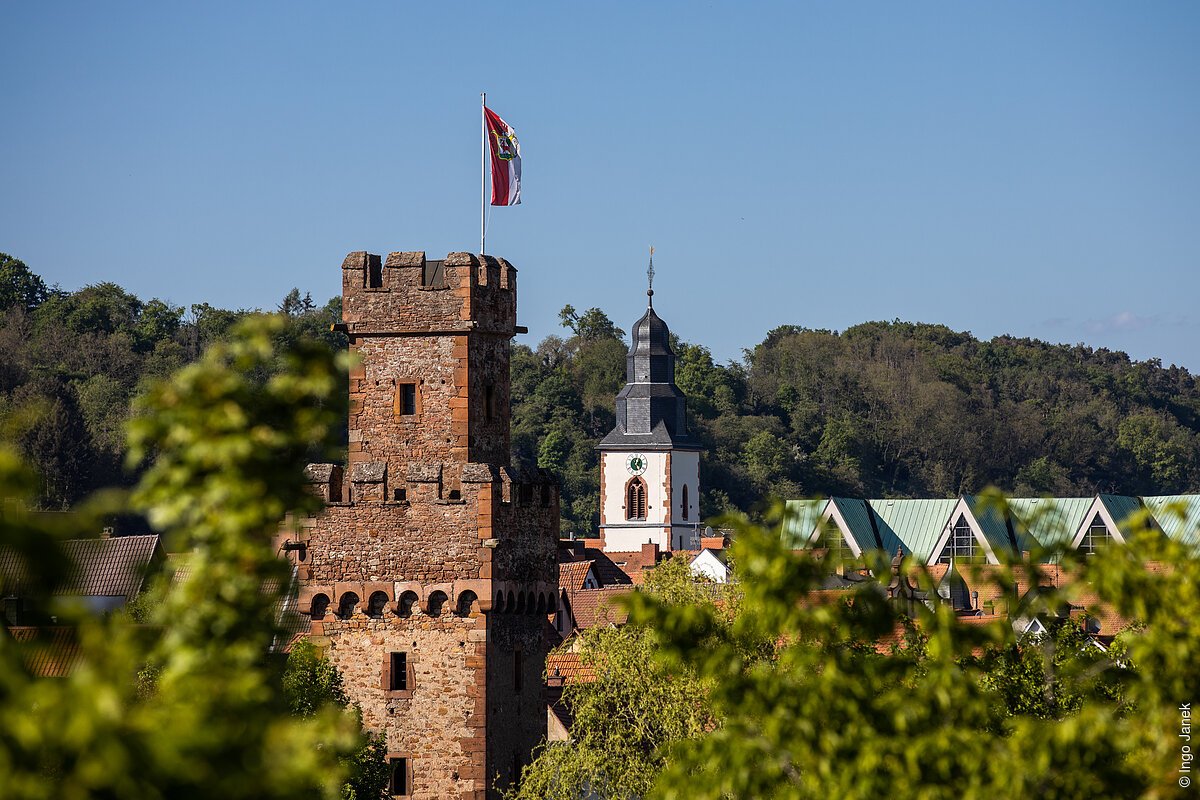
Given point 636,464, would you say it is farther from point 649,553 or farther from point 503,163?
point 503,163

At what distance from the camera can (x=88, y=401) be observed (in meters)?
118

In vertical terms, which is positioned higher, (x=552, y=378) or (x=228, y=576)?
(x=552, y=378)

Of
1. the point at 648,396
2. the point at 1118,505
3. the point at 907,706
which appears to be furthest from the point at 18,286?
the point at 907,706

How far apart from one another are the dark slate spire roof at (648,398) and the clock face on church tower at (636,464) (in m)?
0.55

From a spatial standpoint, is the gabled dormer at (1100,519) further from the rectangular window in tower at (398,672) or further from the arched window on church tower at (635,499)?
the arched window on church tower at (635,499)

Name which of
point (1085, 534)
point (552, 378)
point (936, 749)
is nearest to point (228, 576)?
point (936, 749)

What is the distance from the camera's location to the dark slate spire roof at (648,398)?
386 feet

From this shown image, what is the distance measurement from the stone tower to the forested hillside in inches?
3226

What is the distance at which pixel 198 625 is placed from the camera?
9.25 metres

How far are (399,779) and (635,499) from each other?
81435 mm

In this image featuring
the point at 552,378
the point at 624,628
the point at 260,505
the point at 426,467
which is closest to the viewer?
the point at 260,505

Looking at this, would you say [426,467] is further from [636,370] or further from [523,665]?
[636,370]

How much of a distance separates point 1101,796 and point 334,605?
2535cm

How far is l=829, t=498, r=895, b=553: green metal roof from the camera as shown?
79750 millimetres
